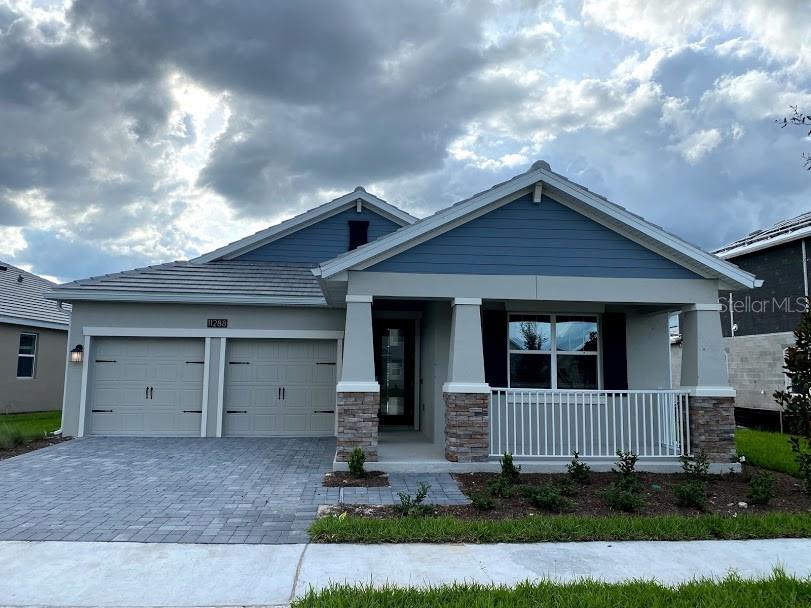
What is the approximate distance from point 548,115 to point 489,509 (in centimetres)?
1144

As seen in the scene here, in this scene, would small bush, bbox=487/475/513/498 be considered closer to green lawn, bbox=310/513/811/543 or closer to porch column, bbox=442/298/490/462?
green lawn, bbox=310/513/811/543

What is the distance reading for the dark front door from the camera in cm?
1285

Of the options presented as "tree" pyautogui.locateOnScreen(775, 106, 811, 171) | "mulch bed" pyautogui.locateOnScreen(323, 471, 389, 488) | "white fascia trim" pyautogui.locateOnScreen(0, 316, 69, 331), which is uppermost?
"tree" pyautogui.locateOnScreen(775, 106, 811, 171)

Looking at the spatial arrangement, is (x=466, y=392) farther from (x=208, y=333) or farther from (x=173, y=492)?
(x=208, y=333)

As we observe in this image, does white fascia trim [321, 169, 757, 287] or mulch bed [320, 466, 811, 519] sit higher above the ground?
white fascia trim [321, 169, 757, 287]

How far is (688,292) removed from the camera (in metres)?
9.27

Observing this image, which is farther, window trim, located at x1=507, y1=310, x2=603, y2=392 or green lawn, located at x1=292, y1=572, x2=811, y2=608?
window trim, located at x1=507, y1=310, x2=603, y2=392

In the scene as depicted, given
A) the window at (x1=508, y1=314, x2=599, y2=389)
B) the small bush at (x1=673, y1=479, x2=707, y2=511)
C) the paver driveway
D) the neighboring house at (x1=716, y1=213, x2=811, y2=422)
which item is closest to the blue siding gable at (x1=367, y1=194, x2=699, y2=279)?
the window at (x1=508, y1=314, x2=599, y2=389)

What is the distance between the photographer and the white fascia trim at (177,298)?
11.9 meters

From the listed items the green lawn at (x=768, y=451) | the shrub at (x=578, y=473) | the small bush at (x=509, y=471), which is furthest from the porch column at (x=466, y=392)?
the green lawn at (x=768, y=451)

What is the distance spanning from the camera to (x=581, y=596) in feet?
13.2

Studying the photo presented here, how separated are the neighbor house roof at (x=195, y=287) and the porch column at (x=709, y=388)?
290 inches

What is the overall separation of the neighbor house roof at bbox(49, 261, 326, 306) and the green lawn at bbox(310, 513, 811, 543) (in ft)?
23.4

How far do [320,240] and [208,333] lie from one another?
4225 millimetres
